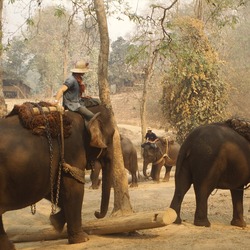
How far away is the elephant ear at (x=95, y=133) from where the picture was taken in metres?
6.57

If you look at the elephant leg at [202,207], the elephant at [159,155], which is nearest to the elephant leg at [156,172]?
the elephant at [159,155]

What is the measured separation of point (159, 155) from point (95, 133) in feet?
35.9

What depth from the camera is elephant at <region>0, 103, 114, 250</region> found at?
18.8ft

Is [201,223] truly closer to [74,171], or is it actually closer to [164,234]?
[164,234]

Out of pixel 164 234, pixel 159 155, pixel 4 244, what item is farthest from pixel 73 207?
pixel 159 155

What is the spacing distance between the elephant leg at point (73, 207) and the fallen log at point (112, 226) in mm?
352

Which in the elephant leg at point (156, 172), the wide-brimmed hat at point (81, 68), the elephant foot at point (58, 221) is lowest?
the elephant leg at point (156, 172)

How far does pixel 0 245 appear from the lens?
636cm

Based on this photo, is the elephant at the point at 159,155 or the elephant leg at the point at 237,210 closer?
the elephant leg at the point at 237,210

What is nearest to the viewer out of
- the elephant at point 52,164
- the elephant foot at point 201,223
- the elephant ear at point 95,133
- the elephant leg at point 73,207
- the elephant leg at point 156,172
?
the elephant at point 52,164

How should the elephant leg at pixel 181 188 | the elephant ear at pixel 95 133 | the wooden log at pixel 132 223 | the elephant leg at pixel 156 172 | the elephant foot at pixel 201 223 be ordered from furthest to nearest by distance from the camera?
the elephant leg at pixel 156 172 → the elephant leg at pixel 181 188 → the elephant foot at pixel 201 223 → the elephant ear at pixel 95 133 → the wooden log at pixel 132 223

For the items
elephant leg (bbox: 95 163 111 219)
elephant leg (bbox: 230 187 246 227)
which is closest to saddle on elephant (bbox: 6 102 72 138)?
elephant leg (bbox: 95 163 111 219)

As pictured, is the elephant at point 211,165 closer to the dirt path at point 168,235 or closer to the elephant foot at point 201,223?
the elephant foot at point 201,223

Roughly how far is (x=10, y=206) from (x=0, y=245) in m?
0.85
